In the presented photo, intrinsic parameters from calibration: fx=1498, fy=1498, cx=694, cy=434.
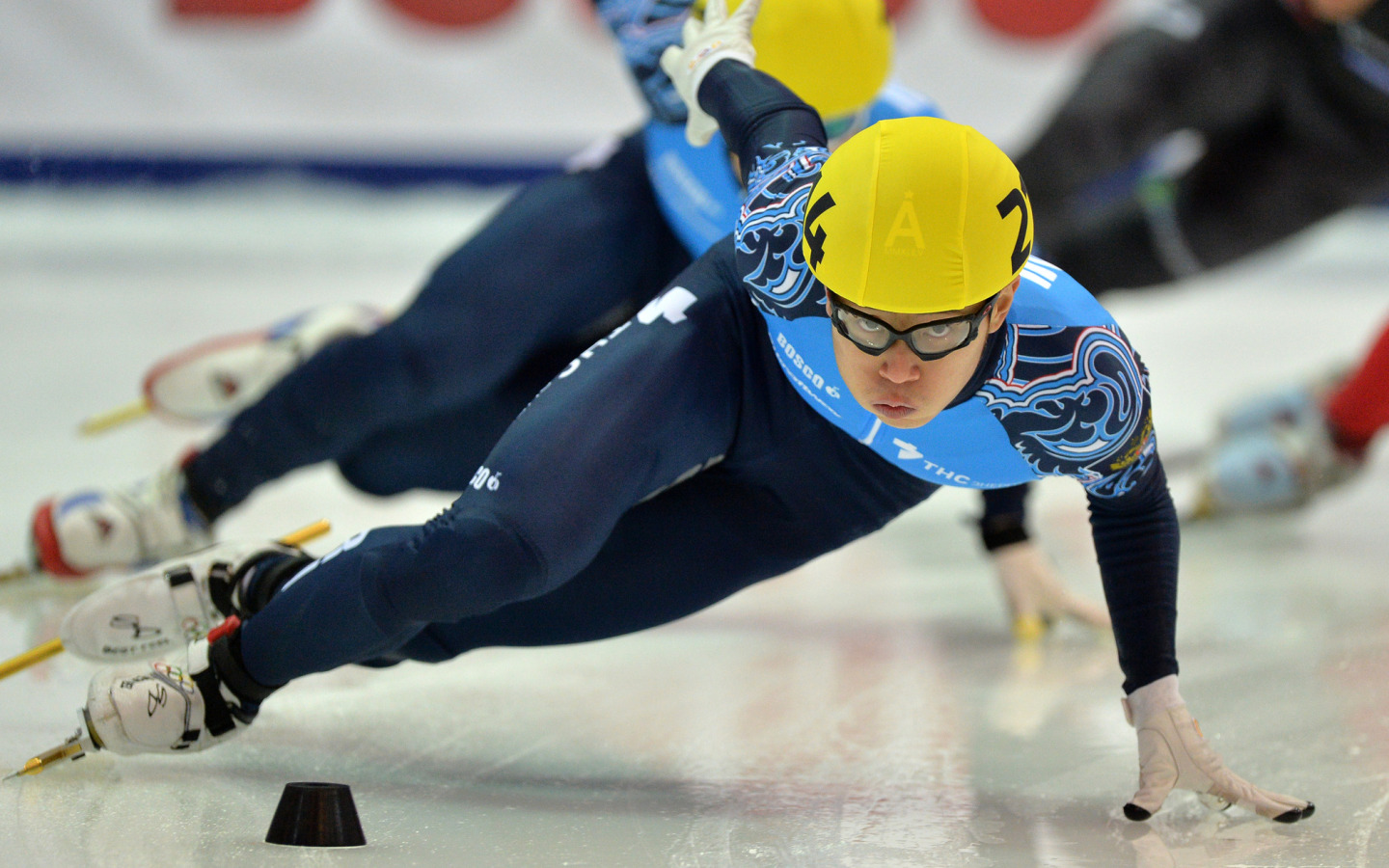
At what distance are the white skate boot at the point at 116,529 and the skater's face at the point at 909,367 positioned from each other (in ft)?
4.67

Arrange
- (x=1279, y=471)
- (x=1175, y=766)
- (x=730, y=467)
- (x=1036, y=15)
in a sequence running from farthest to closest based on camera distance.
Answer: (x=1036, y=15)
(x=1279, y=471)
(x=730, y=467)
(x=1175, y=766)

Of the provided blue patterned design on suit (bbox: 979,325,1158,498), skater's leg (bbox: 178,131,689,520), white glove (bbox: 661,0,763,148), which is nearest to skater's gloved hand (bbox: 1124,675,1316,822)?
blue patterned design on suit (bbox: 979,325,1158,498)

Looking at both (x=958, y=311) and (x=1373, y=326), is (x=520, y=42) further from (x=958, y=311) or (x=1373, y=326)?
(x=958, y=311)

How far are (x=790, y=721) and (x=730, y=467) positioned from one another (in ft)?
1.43

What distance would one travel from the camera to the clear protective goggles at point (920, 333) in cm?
153

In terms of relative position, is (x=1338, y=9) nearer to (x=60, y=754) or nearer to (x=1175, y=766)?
(x=1175, y=766)

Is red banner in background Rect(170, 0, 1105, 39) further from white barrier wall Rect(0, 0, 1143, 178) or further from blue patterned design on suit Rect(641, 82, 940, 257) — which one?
blue patterned design on suit Rect(641, 82, 940, 257)

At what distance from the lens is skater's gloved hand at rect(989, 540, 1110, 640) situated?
8.43 feet

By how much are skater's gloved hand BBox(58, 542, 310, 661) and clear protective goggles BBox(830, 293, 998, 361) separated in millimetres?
884

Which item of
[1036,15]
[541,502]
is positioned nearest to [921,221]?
[541,502]

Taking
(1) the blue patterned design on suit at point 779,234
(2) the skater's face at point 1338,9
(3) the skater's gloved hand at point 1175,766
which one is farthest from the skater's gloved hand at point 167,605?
(2) the skater's face at point 1338,9

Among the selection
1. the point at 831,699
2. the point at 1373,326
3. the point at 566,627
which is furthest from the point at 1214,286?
the point at 566,627

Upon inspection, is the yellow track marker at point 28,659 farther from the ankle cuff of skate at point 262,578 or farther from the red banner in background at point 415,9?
the red banner in background at point 415,9

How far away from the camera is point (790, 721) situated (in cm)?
217
